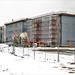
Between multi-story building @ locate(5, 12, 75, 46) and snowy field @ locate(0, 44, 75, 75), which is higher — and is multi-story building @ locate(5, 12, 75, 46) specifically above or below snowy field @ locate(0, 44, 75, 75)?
above

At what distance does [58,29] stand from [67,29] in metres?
4.83

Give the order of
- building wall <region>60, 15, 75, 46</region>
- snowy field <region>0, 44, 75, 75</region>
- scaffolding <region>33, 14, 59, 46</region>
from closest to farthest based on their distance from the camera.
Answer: snowy field <region>0, 44, 75, 75</region> → scaffolding <region>33, 14, 59, 46</region> → building wall <region>60, 15, 75, 46</region>

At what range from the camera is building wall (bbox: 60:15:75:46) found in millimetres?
95875

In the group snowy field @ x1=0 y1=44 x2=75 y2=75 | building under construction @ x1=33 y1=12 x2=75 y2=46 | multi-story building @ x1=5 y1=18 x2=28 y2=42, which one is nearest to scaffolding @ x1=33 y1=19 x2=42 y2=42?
building under construction @ x1=33 y1=12 x2=75 y2=46

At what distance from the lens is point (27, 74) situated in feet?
55.4

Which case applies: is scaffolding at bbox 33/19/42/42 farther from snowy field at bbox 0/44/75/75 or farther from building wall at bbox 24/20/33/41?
snowy field at bbox 0/44/75/75

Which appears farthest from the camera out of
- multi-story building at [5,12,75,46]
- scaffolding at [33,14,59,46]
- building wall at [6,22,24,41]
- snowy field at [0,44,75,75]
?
building wall at [6,22,24,41]

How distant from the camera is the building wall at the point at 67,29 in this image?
95875mm

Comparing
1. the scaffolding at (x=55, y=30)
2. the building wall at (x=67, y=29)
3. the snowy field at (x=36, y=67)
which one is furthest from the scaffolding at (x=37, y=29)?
the snowy field at (x=36, y=67)

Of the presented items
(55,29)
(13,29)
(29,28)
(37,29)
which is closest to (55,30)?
(55,29)

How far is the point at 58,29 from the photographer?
312ft

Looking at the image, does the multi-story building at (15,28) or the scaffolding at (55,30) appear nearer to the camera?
the scaffolding at (55,30)

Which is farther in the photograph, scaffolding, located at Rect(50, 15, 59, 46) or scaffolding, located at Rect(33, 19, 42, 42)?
scaffolding, located at Rect(33, 19, 42, 42)

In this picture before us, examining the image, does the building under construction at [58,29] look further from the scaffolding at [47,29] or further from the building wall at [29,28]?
the building wall at [29,28]
